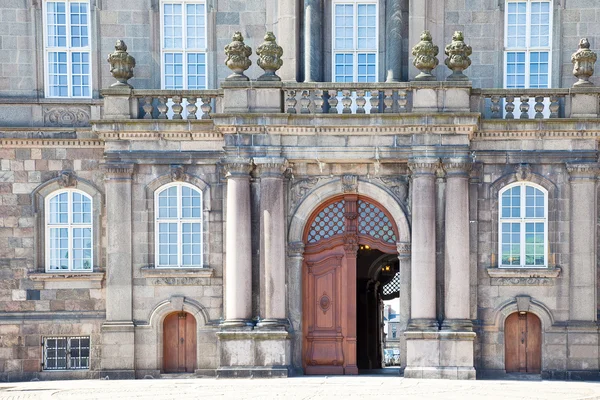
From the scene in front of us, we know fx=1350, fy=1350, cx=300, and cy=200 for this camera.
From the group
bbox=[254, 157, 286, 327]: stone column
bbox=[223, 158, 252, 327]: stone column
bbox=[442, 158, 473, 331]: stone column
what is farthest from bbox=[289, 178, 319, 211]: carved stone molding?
bbox=[442, 158, 473, 331]: stone column

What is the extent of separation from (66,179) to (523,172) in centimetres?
1016

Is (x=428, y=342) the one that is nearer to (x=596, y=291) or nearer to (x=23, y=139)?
(x=596, y=291)

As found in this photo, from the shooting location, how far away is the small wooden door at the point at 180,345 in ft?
98.7

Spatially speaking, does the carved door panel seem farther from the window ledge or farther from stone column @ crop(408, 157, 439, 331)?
the window ledge

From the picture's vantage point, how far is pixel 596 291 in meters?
29.4

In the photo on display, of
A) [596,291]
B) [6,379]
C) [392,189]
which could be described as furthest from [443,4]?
[6,379]

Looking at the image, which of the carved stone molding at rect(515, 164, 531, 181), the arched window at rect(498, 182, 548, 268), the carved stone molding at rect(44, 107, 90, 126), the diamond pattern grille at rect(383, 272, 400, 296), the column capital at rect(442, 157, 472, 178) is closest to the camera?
the column capital at rect(442, 157, 472, 178)

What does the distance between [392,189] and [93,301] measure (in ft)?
23.5

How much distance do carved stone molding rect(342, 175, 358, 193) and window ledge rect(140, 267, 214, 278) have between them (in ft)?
11.4

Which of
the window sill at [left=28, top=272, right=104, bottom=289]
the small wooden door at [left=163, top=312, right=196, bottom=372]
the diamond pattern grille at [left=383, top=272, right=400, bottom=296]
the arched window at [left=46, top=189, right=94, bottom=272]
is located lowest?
the small wooden door at [left=163, top=312, right=196, bottom=372]

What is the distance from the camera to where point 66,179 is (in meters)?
30.3

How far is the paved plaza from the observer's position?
25328mm

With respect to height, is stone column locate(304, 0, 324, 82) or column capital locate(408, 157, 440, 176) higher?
stone column locate(304, 0, 324, 82)

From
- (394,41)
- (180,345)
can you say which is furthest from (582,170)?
(180,345)
